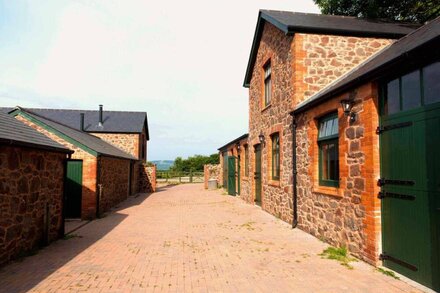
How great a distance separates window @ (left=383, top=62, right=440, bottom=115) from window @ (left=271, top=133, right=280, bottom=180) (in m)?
6.00

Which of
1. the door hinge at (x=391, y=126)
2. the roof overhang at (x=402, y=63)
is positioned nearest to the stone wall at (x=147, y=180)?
the roof overhang at (x=402, y=63)

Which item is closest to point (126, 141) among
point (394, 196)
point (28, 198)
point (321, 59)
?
point (28, 198)

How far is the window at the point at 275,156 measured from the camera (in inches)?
448

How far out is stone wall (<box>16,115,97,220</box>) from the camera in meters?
11.4

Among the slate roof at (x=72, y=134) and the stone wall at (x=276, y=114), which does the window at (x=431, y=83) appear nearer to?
the stone wall at (x=276, y=114)

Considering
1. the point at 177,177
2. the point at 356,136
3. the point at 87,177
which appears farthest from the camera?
the point at 177,177

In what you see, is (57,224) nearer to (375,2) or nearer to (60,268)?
(60,268)

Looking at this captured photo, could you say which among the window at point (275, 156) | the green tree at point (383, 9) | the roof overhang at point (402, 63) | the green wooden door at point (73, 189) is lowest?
the green wooden door at point (73, 189)

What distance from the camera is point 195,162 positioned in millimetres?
46094

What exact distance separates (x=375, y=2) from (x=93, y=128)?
21.4 m

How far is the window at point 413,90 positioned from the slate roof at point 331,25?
472 centimetres

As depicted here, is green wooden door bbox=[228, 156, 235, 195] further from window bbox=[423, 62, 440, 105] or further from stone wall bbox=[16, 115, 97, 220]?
window bbox=[423, 62, 440, 105]

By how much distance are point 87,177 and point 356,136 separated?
941cm

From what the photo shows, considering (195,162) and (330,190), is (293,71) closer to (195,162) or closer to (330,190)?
(330,190)
